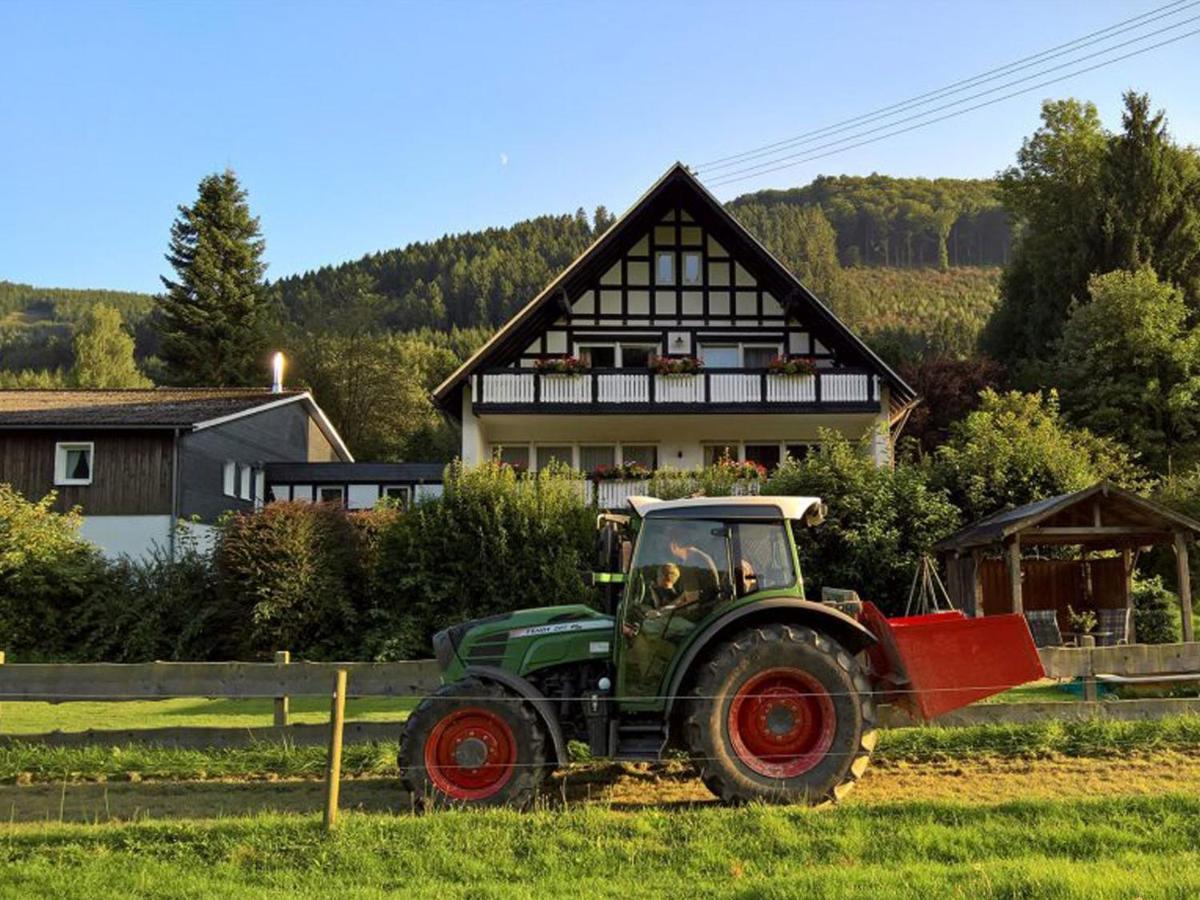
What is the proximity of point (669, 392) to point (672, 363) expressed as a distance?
2.34 ft

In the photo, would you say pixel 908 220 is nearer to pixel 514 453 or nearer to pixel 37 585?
pixel 514 453

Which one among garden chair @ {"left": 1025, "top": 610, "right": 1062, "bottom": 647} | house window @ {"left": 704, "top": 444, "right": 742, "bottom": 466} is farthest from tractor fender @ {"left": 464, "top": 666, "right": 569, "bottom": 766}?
house window @ {"left": 704, "top": 444, "right": 742, "bottom": 466}

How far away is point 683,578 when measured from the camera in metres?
7.46

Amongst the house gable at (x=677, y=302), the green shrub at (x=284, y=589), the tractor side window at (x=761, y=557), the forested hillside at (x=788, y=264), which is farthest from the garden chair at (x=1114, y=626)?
the forested hillside at (x=788, y=264)

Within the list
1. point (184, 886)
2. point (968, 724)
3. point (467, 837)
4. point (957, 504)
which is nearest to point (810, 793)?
point (467, 837)

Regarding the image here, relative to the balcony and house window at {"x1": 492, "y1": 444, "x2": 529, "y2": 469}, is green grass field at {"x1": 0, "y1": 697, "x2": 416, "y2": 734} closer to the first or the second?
the balcony

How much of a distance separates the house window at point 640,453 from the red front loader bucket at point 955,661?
20266 millimetres

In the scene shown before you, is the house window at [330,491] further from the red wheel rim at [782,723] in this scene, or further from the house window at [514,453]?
the red wheel rim at [782,723]

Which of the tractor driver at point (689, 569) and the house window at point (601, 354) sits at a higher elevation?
the house window at point (601, 354)

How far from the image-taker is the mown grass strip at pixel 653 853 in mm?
5543

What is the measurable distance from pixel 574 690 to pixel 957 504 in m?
14.1

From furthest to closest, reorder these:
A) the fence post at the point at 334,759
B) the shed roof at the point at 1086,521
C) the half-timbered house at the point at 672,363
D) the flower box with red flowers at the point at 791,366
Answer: the half-timbered house at the point at 672,363
the flower box with red flowers at the point at 791,366
the shed roof at the point at 1086,521
the fence post at the point at 334,759

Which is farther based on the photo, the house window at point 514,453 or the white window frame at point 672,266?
the house window at point 514,453

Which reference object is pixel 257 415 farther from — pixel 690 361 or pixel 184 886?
pixel 184 886
